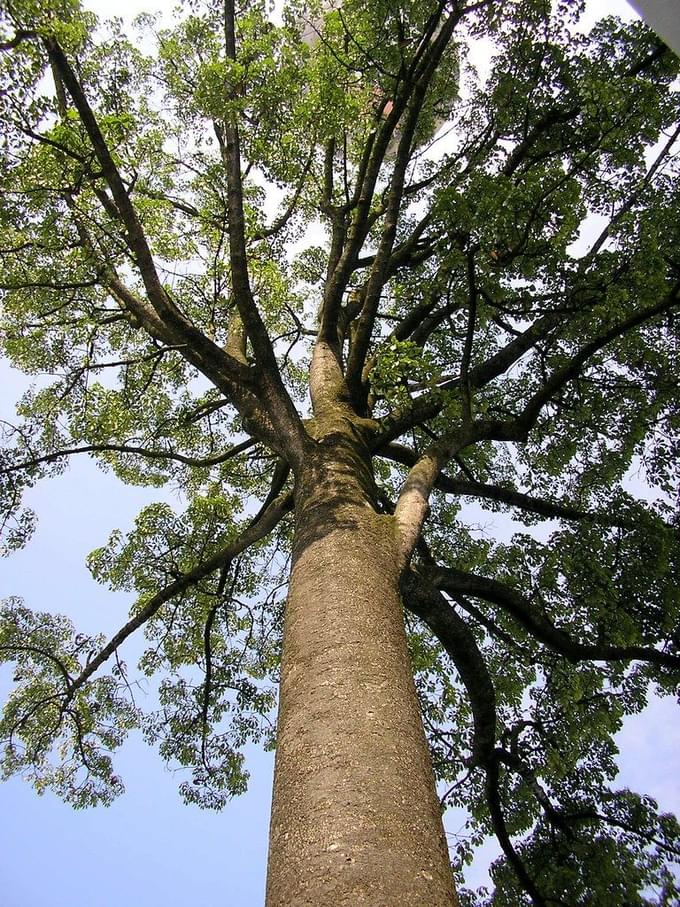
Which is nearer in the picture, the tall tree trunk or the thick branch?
the tall tree trunk

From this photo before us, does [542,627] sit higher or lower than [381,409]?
lower

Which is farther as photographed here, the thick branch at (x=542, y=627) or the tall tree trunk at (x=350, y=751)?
the thick branch at (x=542, y=627)

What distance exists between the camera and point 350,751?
1736 mm

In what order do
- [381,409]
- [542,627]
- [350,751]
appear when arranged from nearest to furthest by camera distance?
[350,751] < [542,627] < [381,409]

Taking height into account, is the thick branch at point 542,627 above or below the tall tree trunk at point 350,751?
above

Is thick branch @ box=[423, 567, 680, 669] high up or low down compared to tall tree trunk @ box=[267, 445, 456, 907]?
up

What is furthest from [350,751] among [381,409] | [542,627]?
[381,409]

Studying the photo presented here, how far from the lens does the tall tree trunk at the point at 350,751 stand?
1426mm

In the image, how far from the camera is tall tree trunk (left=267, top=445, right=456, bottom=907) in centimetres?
143

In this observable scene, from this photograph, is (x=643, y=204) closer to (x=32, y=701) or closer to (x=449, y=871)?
(x=449, y=871)

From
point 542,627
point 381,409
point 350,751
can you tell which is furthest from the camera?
point 381,409

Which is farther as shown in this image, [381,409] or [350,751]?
[381,409]

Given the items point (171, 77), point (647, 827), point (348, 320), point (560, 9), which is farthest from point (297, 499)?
point (171, 77)

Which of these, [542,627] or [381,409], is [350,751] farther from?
[381,409]
